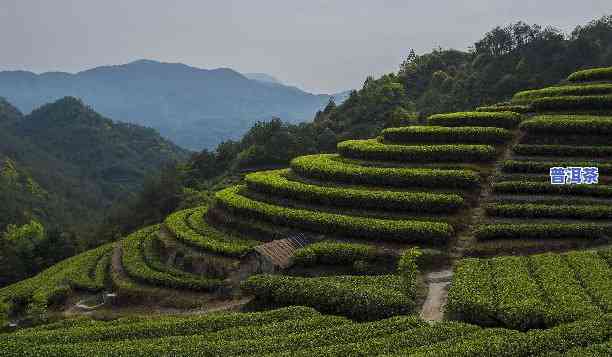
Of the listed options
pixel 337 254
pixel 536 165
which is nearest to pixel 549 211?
pixel 536 165

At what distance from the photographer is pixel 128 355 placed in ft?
49.4

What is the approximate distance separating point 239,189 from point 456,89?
154 feet

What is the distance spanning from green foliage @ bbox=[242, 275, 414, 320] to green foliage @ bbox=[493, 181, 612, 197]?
10.6 m

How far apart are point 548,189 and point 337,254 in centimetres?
1250

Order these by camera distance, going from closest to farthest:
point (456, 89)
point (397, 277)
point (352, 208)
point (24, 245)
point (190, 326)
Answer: point (190, 326) < point (397, 277) < point (352, 208) < point (24, 245) < point (456, 89)

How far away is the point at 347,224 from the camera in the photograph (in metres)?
26.0

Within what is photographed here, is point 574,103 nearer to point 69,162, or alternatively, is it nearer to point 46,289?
point 46,289

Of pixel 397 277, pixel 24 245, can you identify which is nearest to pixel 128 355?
pixel 397 277

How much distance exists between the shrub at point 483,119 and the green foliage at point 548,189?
8.00m

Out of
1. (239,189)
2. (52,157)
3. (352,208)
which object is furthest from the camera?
(52,157)

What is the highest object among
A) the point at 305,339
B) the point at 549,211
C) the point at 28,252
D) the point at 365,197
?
the point at 365,197

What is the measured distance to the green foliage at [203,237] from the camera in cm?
2717

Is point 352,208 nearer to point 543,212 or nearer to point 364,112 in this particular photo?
point 543,212

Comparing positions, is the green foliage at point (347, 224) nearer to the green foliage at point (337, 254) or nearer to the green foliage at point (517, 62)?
the green foliage at point (337, 254)
